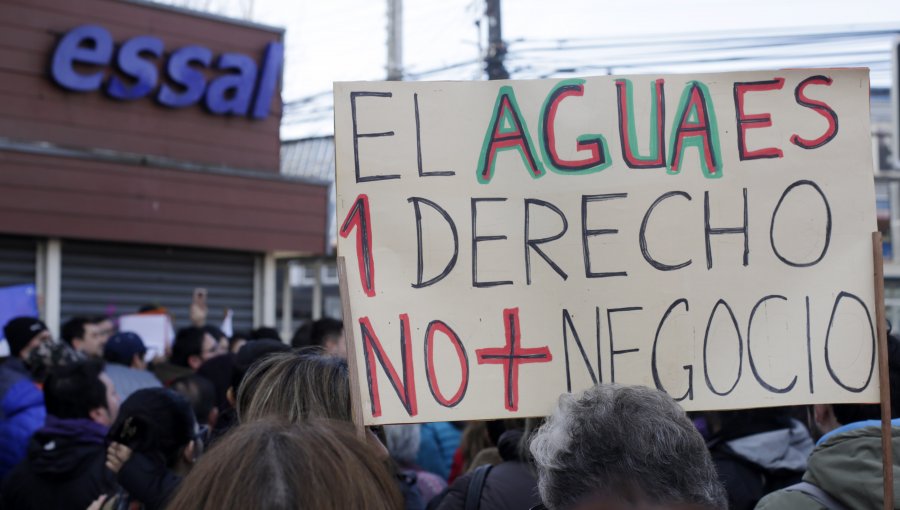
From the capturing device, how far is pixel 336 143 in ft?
8.13

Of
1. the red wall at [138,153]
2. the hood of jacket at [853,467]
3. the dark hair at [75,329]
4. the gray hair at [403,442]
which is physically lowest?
the gray hair at [403,442]

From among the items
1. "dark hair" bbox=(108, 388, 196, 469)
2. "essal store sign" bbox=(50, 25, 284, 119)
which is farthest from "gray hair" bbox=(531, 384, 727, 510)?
"essal store sign" bbox=(50, 25, 284, 119)

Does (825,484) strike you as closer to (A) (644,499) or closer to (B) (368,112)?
(A) (644,499)

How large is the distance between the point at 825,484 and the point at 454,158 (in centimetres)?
128

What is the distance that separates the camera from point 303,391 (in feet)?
8.73

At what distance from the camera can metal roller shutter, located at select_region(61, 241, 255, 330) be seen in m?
9.76

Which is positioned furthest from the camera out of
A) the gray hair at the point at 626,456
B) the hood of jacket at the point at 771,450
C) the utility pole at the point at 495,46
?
the utility pole at the point at 495,46

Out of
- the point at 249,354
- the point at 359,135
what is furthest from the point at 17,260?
the point at 359,135

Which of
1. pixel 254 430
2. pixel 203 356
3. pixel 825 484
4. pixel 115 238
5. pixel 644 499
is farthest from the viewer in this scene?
pixel 115 238

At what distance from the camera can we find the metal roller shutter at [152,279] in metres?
9.76

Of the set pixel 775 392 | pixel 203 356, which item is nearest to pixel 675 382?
pixel 775 392

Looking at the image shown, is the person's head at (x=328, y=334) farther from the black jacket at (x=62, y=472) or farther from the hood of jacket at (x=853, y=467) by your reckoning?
the hood of jacket at (x=853, y=467)

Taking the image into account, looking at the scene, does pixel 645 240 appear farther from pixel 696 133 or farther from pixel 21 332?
pixel 21 332

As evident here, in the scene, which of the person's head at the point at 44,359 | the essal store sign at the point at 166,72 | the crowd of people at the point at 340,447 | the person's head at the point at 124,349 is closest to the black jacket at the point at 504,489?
the crowd of people at the point at 340,447
